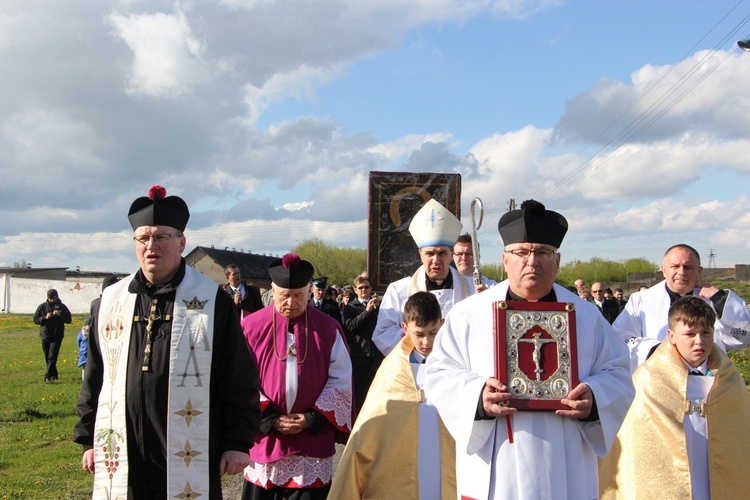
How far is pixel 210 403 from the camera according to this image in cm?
428

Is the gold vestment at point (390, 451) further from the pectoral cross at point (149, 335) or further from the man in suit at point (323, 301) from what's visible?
the man in suit at point (323, 301)

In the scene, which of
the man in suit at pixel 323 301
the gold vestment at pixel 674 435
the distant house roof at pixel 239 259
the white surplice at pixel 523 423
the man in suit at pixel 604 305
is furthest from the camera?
the distant house roof at pixel 239 259

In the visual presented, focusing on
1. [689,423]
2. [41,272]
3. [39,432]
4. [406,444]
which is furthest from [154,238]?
[41,272]

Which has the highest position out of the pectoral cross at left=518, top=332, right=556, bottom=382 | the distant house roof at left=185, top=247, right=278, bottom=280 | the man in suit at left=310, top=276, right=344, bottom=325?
the distant house roof at left=185, top=247, right=278, bottom=280

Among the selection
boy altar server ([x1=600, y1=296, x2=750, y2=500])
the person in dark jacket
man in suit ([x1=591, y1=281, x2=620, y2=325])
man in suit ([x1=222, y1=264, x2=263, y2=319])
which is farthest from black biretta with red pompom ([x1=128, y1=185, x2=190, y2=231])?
the person in dark jacket

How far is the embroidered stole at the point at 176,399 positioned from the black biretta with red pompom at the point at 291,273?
1243 mm

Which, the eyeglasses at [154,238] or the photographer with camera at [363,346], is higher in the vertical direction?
the eyeglasses at [154,238]

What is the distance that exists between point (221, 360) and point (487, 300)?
1592 millimetres

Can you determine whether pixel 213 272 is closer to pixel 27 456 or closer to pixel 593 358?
pixel 27 456

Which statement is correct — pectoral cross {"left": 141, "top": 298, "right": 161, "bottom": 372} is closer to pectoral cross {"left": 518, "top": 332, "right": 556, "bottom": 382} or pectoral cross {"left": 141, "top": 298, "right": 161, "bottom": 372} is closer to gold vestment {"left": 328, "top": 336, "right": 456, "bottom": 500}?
gold vestment {"left": 328, "top": 336, "right": 456, "bottom": 500}

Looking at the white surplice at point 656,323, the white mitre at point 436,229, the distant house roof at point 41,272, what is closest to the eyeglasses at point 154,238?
the white mitre at point 436,229

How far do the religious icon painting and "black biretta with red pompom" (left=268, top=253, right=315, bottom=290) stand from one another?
6.98ft

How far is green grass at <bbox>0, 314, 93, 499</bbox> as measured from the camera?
25.2ft

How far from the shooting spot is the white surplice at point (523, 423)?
3.63 meters
